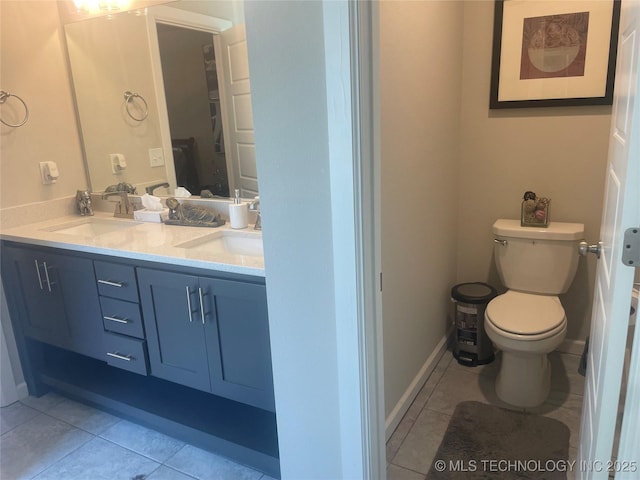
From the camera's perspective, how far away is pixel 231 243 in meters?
2.13

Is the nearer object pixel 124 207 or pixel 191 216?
pixel 191 216

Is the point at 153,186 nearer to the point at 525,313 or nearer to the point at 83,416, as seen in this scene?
the point at 83,416

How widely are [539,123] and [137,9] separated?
7.06 feet

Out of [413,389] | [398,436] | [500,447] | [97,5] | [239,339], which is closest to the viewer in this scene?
[239,339]

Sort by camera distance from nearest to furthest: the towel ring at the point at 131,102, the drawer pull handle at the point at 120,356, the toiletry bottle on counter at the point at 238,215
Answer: the drawer pull handle at the point at 120,356 → the toiletry bottle on counter at the point at 238,215 → the towel ring at the point at 131,102

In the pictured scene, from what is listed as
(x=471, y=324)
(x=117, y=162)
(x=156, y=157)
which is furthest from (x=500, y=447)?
(x=117, y=162)

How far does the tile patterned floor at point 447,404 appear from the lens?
1.90 meters

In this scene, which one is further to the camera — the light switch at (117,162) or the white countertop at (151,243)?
the light switch at (117,162)

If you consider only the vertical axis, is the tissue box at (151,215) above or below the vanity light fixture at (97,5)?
below

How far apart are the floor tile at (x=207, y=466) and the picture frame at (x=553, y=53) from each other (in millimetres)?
2169

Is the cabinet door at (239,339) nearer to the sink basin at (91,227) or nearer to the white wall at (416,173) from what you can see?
the white wall at (416,173)

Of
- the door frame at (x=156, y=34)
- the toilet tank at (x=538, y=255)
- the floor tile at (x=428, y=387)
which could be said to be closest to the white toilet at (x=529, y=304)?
the toilet tank at (x=538, y=255)

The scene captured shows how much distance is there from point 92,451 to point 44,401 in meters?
0.61

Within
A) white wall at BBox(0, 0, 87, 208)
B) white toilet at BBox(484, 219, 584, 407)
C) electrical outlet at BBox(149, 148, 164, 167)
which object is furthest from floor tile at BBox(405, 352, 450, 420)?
white wall at BBox(0, 0, 87, 208)
